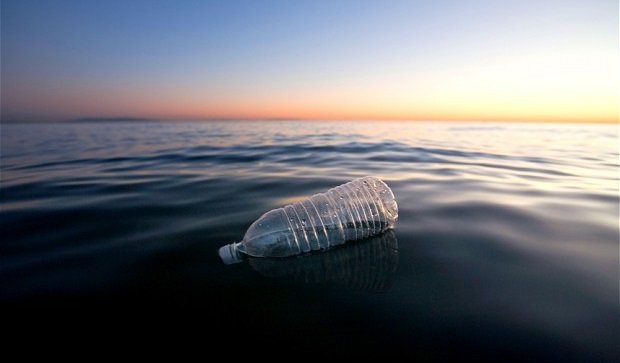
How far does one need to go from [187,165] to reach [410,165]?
3.93 m

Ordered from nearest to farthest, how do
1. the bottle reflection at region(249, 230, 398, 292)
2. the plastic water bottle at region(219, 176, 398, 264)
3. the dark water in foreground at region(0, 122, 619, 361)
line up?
the dark water in foreground at region(0, 122, 619, 361) → the bottle reflection at region(249, 230, 398, 292) → the plastic water bottle at region(219, 176, 398, 264)

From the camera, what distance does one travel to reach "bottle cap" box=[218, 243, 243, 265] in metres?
1.66

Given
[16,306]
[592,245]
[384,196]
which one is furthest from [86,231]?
[592,245]

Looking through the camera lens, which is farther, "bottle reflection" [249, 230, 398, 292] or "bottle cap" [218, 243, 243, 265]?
"bottle cap" [218, 243, 243, 265]

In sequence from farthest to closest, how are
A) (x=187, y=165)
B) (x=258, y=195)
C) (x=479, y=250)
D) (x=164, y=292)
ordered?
(x=187, y=165)
(x=258, y=195)
(x=479, y=250)
(x=164, y=292)

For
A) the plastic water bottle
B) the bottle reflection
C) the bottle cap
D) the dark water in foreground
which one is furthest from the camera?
the plastic water bottle

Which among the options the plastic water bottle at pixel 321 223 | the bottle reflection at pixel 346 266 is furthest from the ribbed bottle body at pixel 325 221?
the bottle reflection at pixel 346 266

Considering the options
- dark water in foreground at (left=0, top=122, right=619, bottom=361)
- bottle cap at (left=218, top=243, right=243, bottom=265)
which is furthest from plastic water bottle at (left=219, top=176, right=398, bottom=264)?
dark water in foreground at (left=0, top=122, right=619, bottom=361)

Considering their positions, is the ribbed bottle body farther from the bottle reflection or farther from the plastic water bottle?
the bottle reflection

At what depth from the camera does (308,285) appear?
1434 millimetres

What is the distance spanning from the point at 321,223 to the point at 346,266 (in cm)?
49

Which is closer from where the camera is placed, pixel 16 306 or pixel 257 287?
pixel 16 306

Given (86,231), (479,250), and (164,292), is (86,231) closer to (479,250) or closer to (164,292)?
(164,292)

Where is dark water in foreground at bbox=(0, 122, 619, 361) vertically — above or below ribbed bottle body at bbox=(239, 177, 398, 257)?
below
